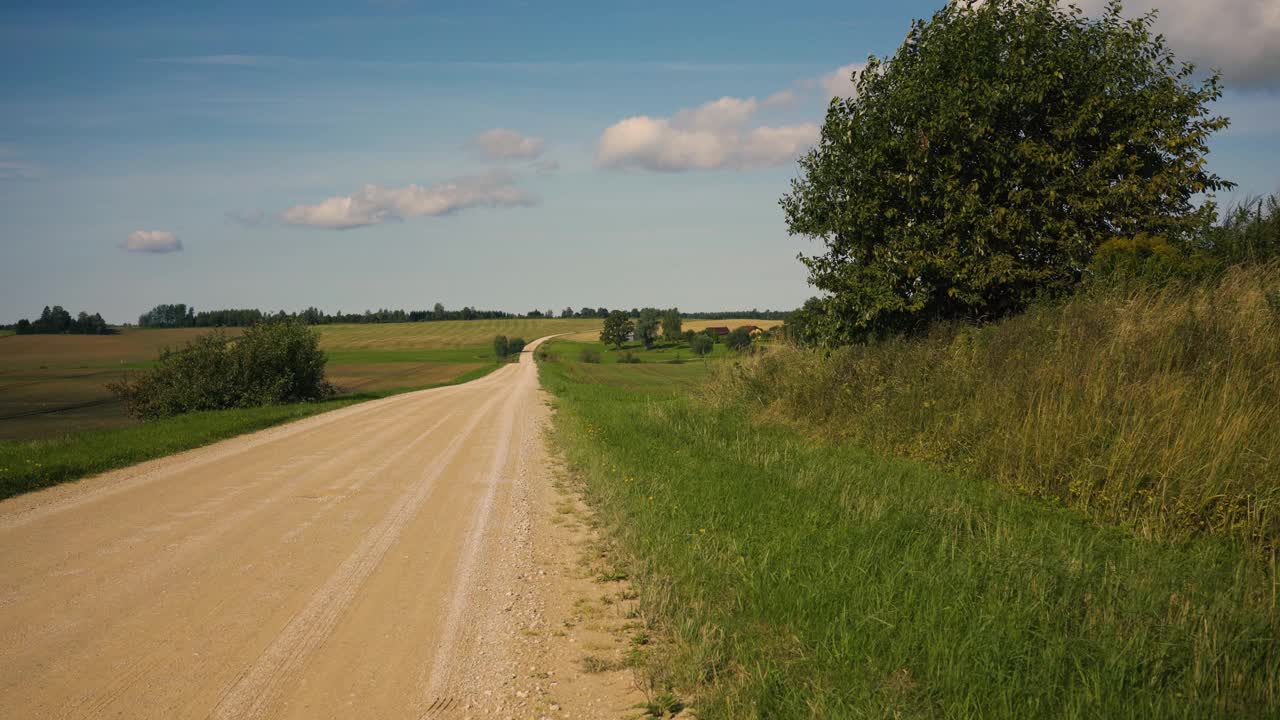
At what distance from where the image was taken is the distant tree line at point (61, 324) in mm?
104938

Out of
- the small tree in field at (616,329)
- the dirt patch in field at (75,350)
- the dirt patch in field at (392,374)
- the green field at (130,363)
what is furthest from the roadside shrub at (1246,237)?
the small tree in field at (616,329)

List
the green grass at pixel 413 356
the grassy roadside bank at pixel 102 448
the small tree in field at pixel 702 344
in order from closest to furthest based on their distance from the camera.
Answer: the grassy roadside bank at pixel 102 448, the green grass at pixel 413 356, the small tree in field at pixel 702 344

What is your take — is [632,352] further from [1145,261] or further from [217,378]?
[1145,261]

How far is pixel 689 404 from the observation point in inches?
760

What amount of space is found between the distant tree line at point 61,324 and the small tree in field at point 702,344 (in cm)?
8658

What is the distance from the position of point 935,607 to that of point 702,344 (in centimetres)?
9805

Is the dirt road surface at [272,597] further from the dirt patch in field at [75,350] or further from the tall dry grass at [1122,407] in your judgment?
the dirt patch in field at [75,350]

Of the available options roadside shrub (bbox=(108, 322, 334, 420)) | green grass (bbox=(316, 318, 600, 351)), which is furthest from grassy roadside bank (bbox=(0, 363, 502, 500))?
green grass (bbox=(316, 318, 600, 351))

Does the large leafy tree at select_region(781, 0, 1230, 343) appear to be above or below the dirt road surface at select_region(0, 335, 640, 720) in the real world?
→ above

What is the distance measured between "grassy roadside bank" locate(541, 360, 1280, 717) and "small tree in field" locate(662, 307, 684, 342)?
382 ft

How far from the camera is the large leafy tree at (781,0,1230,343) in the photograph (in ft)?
42.5

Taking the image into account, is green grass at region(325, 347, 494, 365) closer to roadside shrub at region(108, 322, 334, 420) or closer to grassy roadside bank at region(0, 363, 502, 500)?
roadside shrub at region(108, 322, 334, 420)

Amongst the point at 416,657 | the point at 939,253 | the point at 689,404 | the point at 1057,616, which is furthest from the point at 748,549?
the point at 689,404

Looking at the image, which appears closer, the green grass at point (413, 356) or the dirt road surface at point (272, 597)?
the dirt road surface at point (272, 597)
